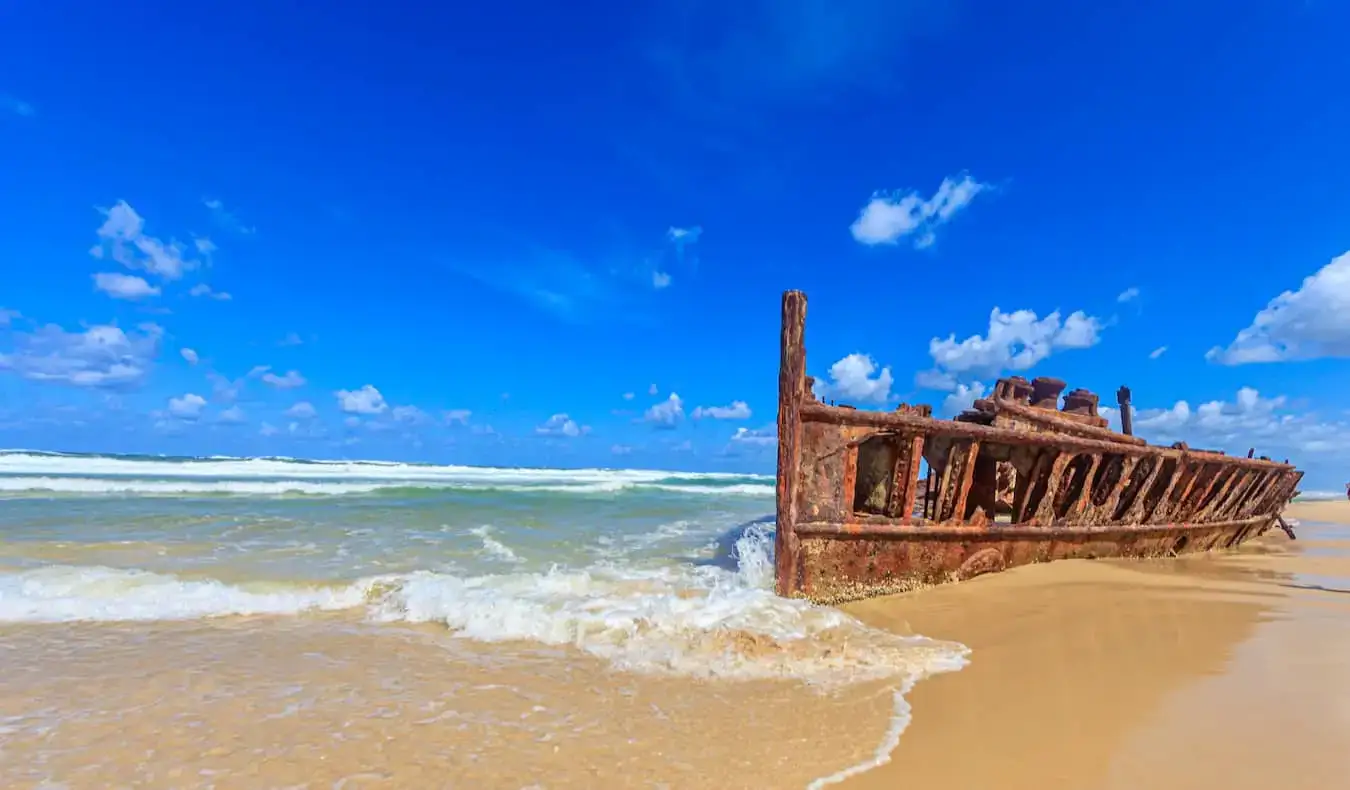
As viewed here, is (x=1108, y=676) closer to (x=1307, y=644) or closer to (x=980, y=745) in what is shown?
(x=980, y=745)

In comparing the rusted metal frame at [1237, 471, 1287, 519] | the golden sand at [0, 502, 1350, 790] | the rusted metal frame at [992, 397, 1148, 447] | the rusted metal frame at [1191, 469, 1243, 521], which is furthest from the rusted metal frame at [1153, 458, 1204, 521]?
the golden sand at [0, 502, 1350, 790]

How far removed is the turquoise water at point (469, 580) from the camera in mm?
4453

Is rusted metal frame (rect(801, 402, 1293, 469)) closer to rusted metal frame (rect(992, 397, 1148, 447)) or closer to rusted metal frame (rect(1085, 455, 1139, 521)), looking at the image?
rusted metal frame (rect(1085, 455, 1139, 521))

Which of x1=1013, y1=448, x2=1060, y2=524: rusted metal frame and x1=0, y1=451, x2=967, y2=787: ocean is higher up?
x1=1013, y1=448, x2=1060, y2=524: rusted metal frame

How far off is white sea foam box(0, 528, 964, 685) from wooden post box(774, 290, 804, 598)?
30 centimetres

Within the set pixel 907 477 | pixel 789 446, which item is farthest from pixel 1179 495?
pixel 789 446

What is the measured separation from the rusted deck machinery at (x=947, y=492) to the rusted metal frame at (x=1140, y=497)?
2 centimetres

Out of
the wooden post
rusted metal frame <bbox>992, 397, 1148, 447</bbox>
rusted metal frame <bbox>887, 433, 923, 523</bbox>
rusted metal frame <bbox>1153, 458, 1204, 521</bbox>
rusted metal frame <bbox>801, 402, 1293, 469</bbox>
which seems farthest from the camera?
rusted metal frame <bbox>1153, 458, 1204, 521</bbox>

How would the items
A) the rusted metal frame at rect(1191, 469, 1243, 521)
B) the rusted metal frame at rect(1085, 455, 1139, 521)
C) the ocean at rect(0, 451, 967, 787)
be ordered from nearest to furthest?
the ocean at rect(0, 451, 967, 787) → the rusted metal frame at rect(1085, 455, 1139, 521) → the rusted metal frame at rect(1191, 469, 1243, 521)

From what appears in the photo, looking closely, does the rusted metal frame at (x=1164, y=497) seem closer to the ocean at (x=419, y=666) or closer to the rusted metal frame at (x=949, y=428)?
the rusted metal frame at (x=949, y=428)

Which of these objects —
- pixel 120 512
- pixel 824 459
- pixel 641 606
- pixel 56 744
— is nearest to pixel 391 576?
pixel 641 606

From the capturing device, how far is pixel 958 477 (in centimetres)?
640

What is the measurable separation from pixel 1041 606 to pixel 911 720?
9.83 ft

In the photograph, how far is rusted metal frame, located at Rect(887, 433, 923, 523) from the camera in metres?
6.10
